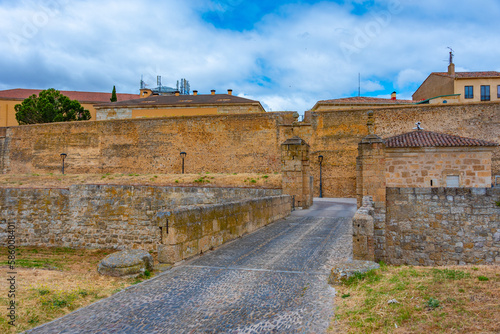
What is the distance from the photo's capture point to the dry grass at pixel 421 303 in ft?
12.3

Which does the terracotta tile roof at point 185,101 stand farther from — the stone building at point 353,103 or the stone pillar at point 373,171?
the stone pillar at point 373,171

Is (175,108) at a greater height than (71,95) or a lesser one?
lesser

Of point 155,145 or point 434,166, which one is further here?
point 155,145

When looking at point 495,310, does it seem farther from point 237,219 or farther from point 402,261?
point 402,261

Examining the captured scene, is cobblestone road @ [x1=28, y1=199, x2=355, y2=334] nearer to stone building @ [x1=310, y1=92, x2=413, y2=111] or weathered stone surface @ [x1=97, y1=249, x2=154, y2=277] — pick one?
weathered stone surface @ [x1=97, y1=249, x2=154, y2=277]

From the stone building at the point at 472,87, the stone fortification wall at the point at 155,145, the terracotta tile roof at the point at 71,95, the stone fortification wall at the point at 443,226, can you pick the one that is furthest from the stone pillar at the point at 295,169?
the terracotta tile roof at the point at 71,95

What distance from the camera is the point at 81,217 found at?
14.0m

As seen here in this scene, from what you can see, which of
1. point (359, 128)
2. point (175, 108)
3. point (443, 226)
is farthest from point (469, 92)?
point (443, 226)

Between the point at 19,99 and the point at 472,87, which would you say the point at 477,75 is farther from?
the point at 19,99

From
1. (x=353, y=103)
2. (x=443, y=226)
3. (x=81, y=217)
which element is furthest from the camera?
(x=353, y=103)

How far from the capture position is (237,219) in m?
9.90

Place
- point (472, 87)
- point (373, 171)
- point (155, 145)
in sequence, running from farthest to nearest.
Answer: point (472, 87) → point (155, 145) → point (373, 171)

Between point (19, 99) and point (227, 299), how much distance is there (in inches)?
2517

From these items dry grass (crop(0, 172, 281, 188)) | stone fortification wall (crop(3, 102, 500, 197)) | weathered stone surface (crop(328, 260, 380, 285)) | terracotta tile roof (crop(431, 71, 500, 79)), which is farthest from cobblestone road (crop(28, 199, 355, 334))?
terracotta tile roof (crop(431, 71, 500, 79))
